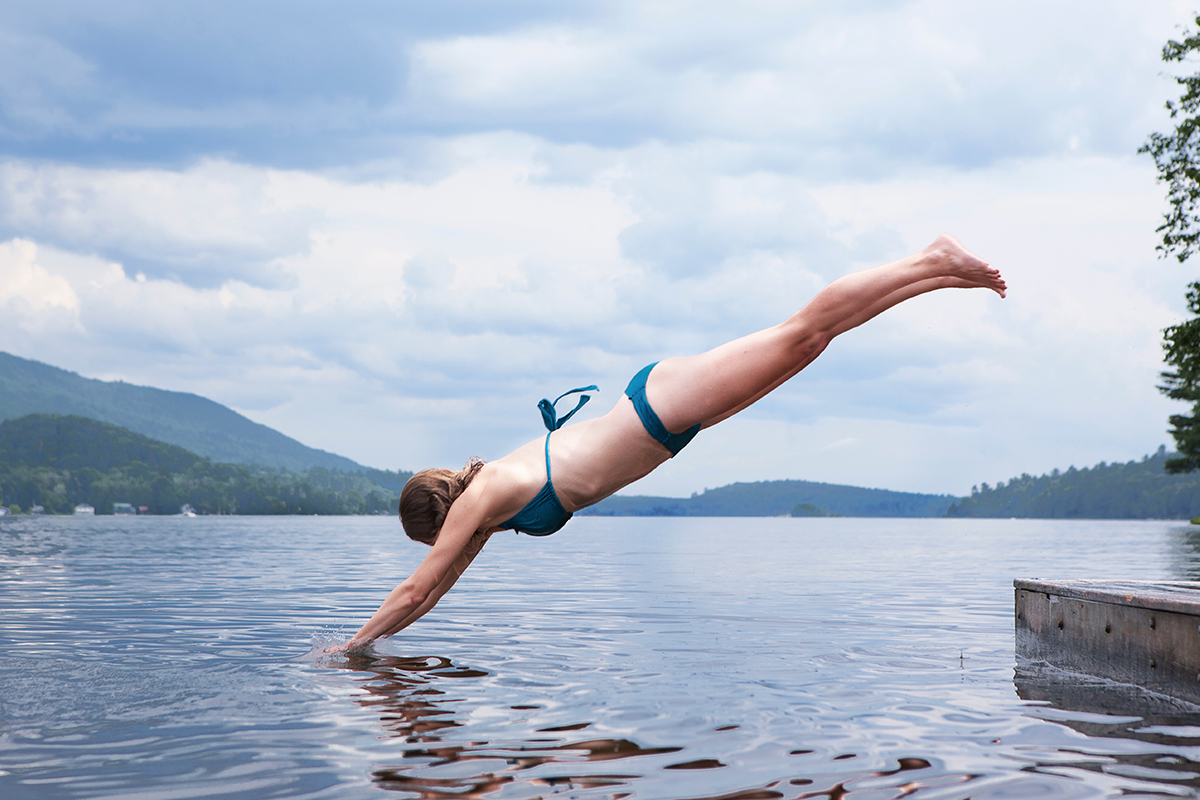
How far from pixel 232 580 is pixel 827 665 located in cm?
1554

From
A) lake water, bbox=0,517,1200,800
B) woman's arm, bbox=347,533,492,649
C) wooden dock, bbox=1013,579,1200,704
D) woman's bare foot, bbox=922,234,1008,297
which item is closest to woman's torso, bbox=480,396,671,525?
woman's arm, bbox=347,533,492,649

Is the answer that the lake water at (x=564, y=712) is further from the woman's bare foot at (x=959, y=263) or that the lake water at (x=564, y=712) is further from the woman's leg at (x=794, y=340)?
the woman's bare foot at (x=959, y=263)

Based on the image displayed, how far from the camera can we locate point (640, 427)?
5887 mm

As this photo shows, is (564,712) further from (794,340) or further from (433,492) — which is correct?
(794,340)

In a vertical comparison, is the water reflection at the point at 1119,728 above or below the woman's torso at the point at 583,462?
below

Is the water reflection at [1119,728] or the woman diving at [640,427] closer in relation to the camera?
the water reflection at [1119,728]

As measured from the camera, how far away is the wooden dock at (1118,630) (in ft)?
21.2

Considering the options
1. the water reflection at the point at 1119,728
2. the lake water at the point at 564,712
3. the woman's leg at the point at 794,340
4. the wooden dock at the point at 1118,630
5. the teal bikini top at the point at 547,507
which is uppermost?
the woman's leg at the point at 794,340

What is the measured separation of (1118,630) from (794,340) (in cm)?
392

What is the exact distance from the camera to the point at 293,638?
1021 centimetres

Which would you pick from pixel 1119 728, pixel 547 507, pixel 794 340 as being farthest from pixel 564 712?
pixel 1119 728

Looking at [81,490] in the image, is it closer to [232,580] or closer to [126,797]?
[232,580]

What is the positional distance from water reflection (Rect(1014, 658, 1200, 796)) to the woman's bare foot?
2682mm

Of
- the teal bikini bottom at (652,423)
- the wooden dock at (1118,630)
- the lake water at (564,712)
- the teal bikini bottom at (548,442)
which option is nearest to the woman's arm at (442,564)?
the teal bikini bottom at (548,442)
